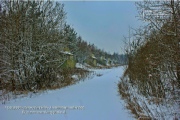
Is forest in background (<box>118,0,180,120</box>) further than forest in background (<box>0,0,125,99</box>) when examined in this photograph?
No

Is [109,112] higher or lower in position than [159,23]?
lower

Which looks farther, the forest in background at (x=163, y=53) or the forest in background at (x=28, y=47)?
the forest in background at (x=28, y=47)

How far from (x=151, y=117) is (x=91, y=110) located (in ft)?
6.58

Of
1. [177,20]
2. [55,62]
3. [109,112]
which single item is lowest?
[109,112]

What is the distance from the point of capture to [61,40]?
42.9 ft

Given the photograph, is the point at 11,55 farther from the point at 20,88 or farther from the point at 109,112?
→ the point at 109,112

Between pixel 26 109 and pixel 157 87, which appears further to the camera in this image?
pixel 157 87

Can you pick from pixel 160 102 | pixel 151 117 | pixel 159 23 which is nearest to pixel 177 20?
pixel 159 23

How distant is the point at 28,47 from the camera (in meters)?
11.1

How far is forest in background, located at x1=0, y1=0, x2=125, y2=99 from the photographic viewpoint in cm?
1048

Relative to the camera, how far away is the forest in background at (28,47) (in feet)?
34.4

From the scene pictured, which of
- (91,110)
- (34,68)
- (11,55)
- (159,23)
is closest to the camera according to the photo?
(159,23)

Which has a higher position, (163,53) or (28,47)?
(28,47)

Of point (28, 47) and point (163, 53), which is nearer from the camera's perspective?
point (163, 53)
